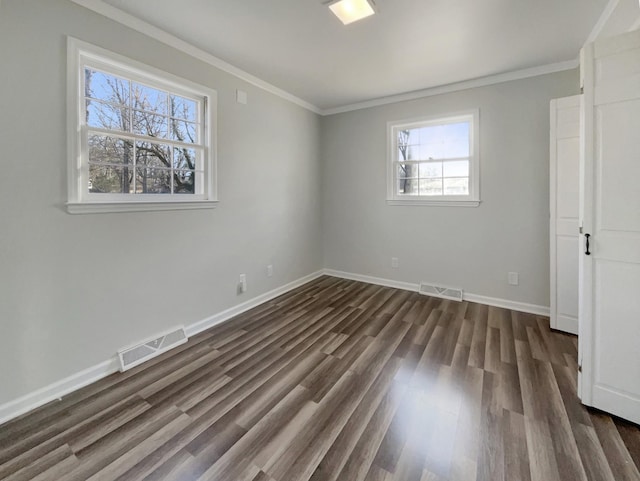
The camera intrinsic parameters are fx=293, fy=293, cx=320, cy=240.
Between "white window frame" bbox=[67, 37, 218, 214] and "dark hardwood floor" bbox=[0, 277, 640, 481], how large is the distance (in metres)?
1.27

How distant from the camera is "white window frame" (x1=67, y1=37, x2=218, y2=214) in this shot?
1.99 meters

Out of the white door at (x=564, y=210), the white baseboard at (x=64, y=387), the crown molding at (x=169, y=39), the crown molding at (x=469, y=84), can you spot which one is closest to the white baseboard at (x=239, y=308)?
the white baseboard at (x=64, y=387)

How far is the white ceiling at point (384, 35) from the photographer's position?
2.13m

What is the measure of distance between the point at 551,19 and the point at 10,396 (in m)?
4.57

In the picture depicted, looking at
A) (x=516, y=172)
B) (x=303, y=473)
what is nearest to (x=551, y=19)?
(x=516, y=172)

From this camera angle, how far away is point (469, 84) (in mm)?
3490

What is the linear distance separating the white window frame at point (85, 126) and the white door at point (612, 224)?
294 cm

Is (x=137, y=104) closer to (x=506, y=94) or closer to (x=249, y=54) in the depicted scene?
(x=249, y=54)

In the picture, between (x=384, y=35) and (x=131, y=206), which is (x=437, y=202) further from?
(x=131, y=206)

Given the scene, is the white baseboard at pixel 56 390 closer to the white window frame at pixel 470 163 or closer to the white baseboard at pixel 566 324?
the white window frame at pixel 470 163

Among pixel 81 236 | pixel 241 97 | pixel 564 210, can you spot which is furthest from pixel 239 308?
pixel 564 210

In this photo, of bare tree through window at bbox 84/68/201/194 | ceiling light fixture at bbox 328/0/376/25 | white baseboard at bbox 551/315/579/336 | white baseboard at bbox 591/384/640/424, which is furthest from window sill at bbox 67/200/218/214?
white baseboard at bbox 551/315/579/336

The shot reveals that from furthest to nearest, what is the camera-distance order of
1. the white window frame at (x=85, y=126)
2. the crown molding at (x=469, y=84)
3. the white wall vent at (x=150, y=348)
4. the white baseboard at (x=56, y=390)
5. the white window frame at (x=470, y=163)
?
the white window frame at (x=470, y=163) → the crown molding at (x=469, y=84) → the white wall vent at (x=150, y=348) → the white window frame at (x=85, y=126) → the white baseboard at (x=56, y=390)

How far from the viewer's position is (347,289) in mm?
4168
